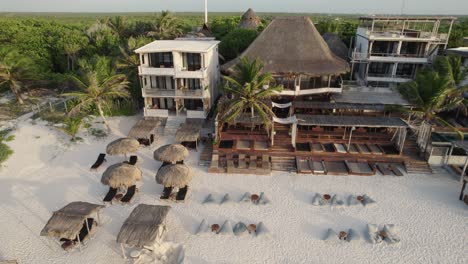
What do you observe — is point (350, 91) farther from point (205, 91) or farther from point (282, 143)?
point (205, 91)

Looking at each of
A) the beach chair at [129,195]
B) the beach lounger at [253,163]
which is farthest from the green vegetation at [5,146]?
the beach lounger at [253,163]

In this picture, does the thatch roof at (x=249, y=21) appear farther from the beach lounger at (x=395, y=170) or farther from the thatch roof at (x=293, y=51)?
the beach lounger at (x=395, y=170)

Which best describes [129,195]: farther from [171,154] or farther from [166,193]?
[171,154]

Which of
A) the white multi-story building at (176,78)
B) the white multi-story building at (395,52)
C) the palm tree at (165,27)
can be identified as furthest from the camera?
the palm tree at (165,27)

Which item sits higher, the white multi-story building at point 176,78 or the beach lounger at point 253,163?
the white multi-story building at point 176,78

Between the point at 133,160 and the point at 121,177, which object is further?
the point at 133,160

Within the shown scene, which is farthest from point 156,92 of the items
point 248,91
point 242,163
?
point 242,163

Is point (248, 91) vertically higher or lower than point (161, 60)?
lower

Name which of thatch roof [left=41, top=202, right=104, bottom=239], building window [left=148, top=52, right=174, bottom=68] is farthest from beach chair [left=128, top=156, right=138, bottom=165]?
building window [left=148, top=52, right=174, bottom=68]
